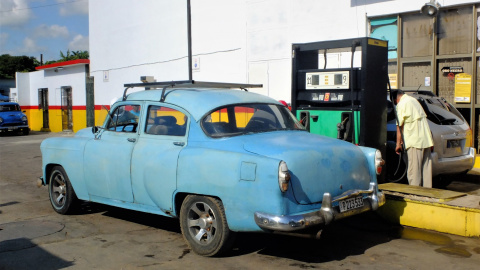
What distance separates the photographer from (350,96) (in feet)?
25.4

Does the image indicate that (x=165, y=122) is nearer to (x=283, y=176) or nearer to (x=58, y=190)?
(x=283, y=176)

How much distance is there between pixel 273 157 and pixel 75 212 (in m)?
3.76

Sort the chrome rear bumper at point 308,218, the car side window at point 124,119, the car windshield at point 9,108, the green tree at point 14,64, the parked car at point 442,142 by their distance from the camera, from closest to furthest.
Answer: the chrome rear bumper at point 308,218 < the car side window at point 124,119 < the parked car at point 442,142 < the car windshield at point 9,108 < the green tree at point 14,64

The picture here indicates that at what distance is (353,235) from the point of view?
6.29 m

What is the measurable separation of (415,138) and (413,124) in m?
0.22

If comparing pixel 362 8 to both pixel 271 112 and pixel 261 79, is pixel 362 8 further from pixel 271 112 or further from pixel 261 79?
pixel 271 112

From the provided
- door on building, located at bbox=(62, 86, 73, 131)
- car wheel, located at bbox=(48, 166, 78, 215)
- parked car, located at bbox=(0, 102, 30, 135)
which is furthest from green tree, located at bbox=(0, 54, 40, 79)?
car wheel, located at bbox=(48, 166, 78, 215)

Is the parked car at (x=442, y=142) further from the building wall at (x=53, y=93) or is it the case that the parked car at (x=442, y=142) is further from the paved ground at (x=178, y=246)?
the building wall at (x=53, y=93)

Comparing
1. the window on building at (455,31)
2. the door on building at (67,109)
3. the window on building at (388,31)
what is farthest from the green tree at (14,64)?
the window on building at (455,31)

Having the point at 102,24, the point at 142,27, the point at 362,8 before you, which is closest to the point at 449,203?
the point at 362,8

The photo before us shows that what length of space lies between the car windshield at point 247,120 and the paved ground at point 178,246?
1289 mm

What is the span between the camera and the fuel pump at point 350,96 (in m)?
7.57

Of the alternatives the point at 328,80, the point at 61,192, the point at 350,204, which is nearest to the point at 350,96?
the point at 328,80

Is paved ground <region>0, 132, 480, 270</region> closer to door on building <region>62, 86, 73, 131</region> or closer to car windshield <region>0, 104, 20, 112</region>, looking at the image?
door on building <region>62, 86, 73, 131</region>
